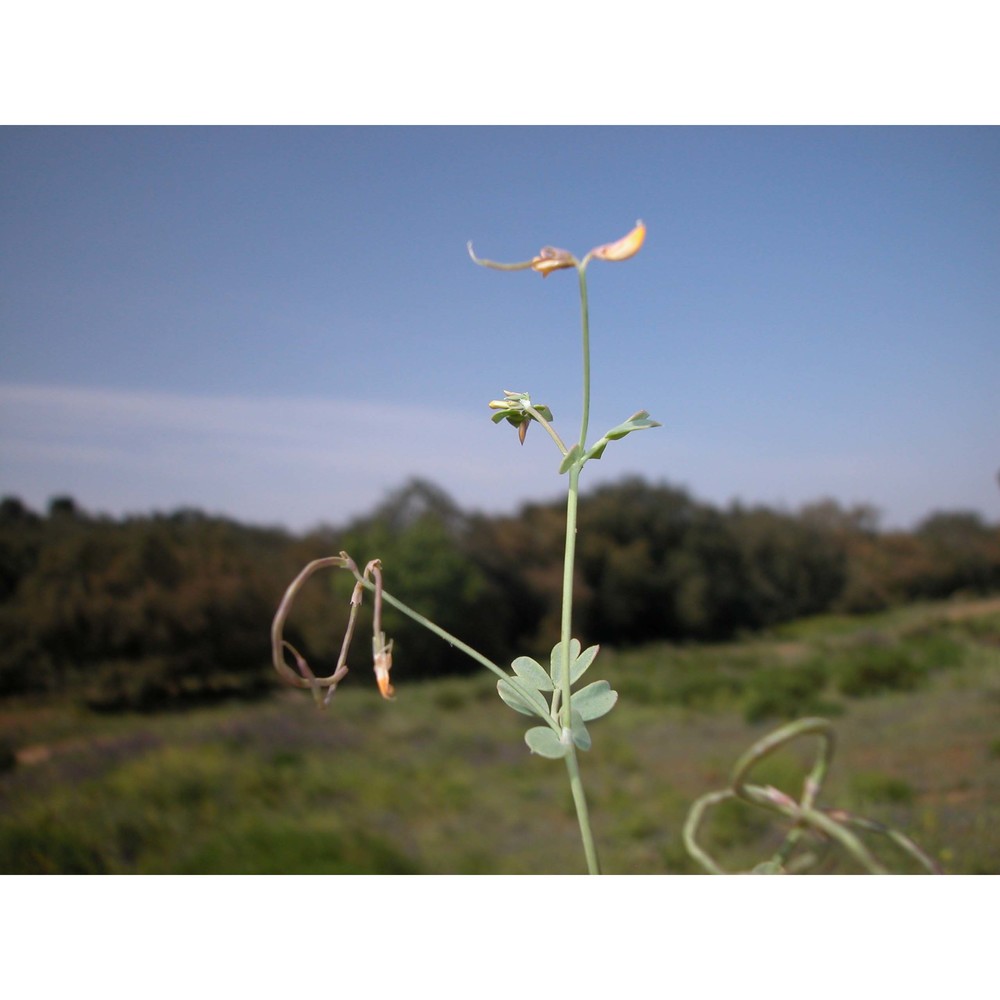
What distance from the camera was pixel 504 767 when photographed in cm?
306

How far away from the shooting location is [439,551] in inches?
117

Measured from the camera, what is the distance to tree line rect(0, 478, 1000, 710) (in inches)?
109

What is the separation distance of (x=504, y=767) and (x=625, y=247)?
10.3 feet

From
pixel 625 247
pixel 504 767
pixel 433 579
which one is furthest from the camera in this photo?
pixel 504 767

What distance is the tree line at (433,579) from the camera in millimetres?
2768

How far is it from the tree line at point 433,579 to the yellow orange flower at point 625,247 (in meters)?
2.37


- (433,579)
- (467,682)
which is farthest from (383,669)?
(467,682)

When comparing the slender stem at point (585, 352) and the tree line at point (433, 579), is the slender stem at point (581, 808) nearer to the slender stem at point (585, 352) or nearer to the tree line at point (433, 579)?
the slender stem at point (585, 352)

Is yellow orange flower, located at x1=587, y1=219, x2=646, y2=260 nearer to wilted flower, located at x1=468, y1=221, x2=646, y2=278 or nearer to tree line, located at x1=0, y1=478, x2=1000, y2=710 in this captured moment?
wilted flower, located at x1=468, y1=221, x2=646, y2=278

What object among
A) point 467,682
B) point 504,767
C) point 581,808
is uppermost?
point 581,808

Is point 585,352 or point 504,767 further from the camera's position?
point 504,767

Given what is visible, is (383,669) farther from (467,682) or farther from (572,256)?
(467,682)

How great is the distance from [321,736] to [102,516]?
3.66 ft

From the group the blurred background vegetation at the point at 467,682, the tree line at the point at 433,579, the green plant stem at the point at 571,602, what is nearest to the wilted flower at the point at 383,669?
the green plant stem at the point at 571,602
